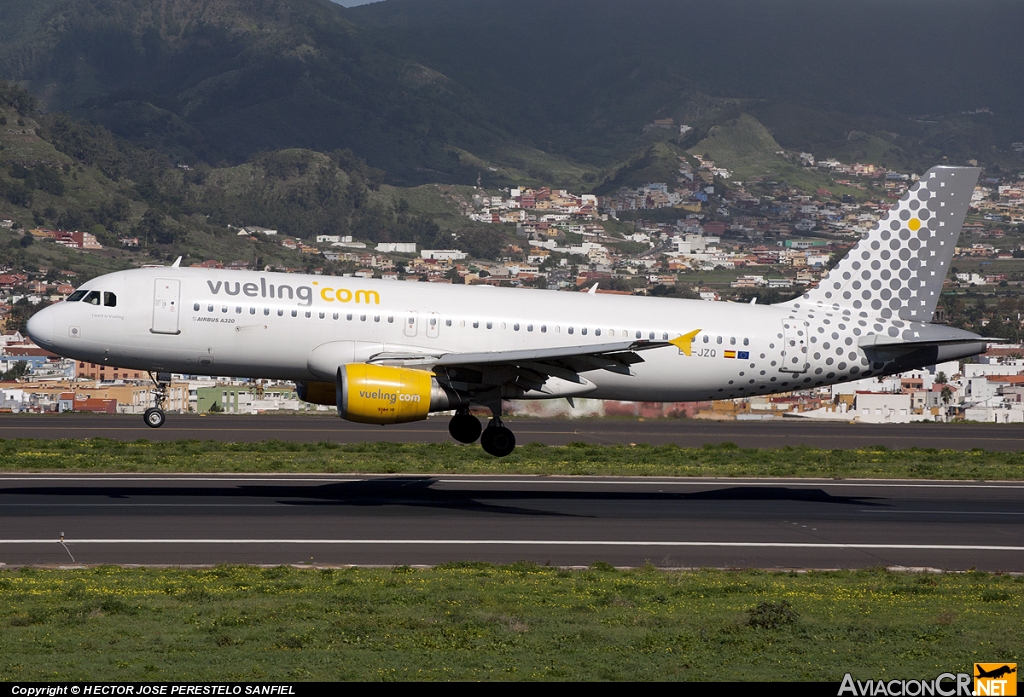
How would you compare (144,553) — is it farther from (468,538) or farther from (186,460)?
(186,460)

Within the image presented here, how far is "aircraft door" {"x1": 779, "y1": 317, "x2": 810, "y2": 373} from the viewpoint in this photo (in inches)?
1326

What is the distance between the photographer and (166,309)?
2972cm

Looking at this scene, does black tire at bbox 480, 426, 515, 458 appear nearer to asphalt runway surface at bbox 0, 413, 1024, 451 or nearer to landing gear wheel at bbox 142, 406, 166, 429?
landing gear wheel at bbox 142, 406, 166, 429

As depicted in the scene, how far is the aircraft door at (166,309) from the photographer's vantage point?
29688mm

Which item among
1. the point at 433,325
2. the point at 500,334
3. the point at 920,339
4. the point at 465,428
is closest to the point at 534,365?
the point at 500,334

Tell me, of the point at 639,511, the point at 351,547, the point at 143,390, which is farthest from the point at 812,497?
the point at 143,390

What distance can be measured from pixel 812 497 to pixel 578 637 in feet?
59.8

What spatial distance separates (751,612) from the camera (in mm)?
17156

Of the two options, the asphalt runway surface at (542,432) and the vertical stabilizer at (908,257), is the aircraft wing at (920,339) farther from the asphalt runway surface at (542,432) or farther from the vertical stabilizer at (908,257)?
the asphalt runway surface at (542,432)

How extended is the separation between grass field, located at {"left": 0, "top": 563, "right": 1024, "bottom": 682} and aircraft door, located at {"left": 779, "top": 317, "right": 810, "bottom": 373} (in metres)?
A: 13.1

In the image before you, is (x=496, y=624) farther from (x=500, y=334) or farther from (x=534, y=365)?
(x=500, y=334)

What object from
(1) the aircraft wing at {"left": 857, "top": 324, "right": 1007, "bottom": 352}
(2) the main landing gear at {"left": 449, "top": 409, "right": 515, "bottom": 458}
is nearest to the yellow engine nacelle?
(2) the main landing gear at {"left": 449, "top": 409, "right": 515, "bottom": 458}

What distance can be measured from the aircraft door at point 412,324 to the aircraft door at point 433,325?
0.29 meters

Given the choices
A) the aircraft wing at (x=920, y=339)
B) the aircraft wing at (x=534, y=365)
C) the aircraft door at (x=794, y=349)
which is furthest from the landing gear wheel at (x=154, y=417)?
the aircraft wing at (x=920, y=339)
